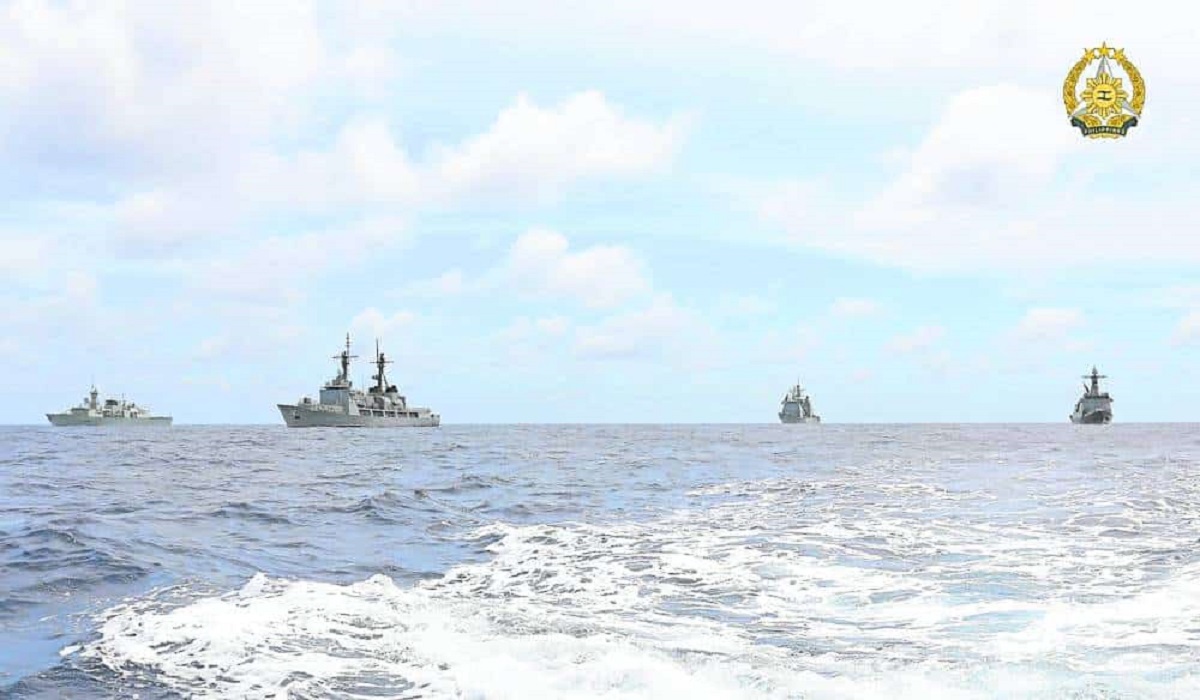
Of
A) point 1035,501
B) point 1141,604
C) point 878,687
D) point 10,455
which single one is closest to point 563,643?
point 878,687

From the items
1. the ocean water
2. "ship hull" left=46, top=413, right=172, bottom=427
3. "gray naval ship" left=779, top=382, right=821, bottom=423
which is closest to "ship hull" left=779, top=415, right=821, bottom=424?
"gray naval ship" left=779, top=382, right=821, bottom=423

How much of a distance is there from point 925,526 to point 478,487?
14746 millimetres

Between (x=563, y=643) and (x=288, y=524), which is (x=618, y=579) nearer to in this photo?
(x=563, y=643)

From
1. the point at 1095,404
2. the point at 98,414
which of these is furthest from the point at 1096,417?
the point at 98,414

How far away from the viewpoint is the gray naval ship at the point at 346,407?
4606 inches

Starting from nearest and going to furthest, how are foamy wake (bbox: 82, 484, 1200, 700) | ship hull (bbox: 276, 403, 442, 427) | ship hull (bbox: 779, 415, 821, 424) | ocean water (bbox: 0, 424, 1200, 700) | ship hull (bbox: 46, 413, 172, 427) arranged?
foamy wake (bbox: 82, 484, 1200, 700)
ocean water (bbox: 0, 424, 1200, 700)
ship hull (bbox: 276, 403, 442, 427)
ship hull (bbox: 46, 413, 172, 427)
ship hull (bbox: 779, 415, 821, 424)

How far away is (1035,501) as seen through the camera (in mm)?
23375

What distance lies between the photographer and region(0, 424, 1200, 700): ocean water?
8.30m

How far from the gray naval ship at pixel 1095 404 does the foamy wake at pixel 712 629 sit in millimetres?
166071

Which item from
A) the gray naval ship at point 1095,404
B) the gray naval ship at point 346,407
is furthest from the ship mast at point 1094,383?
the gray naval ship at point 346,407

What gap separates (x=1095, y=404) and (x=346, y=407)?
417ft

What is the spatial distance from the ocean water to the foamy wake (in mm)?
47

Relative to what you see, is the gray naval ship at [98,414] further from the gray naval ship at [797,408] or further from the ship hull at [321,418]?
the gray naval ship at [797,408]

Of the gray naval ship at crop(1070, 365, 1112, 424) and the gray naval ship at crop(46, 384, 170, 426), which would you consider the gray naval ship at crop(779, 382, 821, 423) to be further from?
the gray naval ship at crop(46, 384, 170, 426)
